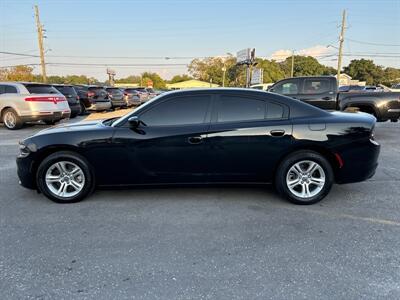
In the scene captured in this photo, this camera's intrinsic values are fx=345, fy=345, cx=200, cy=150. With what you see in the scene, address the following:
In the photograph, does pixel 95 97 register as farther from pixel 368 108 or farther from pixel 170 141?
pixel 170 141

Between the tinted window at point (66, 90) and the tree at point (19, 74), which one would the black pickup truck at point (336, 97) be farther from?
the tree at point (19, 74)

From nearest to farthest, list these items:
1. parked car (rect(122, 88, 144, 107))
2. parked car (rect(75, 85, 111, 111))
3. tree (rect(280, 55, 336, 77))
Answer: parked car (rect(75, 85, 111, 111)) → parked car (rect(122, 88, 144, 107)) → tree (rect(280, 55, 336, 77))

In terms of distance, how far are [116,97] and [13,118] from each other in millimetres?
9458

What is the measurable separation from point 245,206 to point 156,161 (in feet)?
4.20

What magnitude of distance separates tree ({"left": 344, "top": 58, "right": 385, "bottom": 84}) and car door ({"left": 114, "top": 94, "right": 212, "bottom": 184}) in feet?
346

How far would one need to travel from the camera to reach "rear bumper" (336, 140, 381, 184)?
4492 mm

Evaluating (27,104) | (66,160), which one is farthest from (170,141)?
(27,104)

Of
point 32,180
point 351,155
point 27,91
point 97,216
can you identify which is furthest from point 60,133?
point 27,91

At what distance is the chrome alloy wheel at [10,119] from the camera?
39.2ft

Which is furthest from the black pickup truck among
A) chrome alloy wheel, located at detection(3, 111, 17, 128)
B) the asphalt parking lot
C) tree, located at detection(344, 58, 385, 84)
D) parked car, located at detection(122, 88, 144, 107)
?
tree, located at detection(344, 58, 385, 84)

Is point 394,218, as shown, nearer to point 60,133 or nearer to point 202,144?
point 202,144

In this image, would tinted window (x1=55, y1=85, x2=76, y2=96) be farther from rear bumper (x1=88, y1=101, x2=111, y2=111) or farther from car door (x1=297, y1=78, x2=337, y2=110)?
car door (x1=297, y1=78, x2=337, y2=110)

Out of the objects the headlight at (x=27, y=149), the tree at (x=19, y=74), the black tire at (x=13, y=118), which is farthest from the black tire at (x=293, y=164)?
the tree at (x=19, y=74)

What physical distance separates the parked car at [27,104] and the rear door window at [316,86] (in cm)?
836
